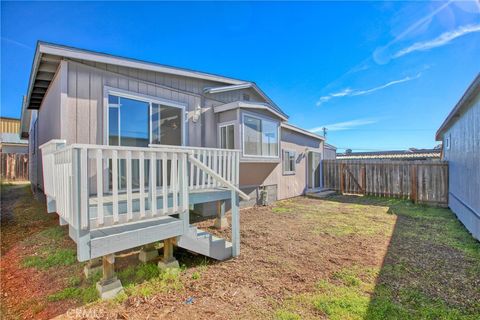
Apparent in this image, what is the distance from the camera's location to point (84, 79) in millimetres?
4891

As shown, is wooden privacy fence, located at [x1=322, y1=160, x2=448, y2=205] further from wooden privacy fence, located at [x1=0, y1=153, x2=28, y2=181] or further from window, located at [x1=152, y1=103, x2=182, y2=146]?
wooden privacy fence, located at [x1=0, y1=153, x2=28, y2=181]

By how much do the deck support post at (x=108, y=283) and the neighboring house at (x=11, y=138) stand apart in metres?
24.3

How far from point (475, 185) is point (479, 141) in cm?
106

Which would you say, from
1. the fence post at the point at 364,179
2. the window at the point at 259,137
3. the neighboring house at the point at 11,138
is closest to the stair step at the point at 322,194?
the fence post at the point at 364,179

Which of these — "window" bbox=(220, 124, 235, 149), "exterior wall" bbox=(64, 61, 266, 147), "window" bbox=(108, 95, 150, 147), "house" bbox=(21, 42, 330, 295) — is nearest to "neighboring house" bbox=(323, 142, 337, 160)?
"house" bbox=(21, 42, 330, 295)

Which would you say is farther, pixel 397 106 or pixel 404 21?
pixel 397 106

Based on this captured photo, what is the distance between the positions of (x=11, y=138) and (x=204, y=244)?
29.3 meters

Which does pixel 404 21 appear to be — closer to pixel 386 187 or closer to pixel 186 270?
pixel 386 187

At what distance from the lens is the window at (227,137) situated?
7374mm

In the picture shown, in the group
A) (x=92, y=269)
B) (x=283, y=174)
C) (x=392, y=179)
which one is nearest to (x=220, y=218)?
(x=92, y=269)

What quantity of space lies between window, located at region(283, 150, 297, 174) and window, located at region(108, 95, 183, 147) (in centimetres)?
569

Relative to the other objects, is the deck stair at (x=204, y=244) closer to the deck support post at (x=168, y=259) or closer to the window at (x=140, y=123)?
the deck support post at (x=168, y=259)

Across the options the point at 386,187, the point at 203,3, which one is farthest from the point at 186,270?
the point at 386,187

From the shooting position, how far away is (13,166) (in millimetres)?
16141
